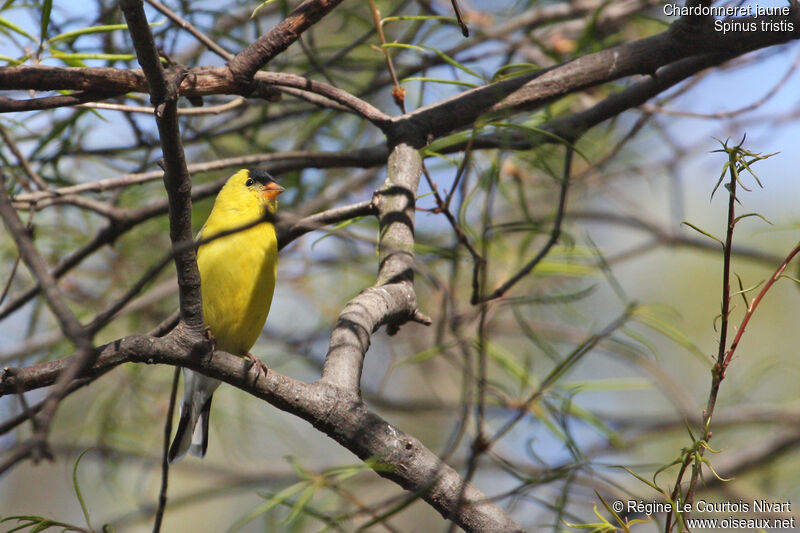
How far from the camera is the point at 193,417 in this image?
308 centimetres

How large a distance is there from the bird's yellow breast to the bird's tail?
0.45 meters

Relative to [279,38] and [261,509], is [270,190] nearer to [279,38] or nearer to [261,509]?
[279,38]

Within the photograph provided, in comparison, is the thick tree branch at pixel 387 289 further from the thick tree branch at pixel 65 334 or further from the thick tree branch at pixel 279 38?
the thick tree branch at pixel 65 334

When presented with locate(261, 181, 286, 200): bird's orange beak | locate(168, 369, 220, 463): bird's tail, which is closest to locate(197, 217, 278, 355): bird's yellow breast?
locate(261, 181, 286, 200): bird's orange beak

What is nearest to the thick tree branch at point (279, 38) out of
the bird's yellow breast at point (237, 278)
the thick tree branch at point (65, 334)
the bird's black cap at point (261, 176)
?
the bird's yellow breast at point (237, 278)

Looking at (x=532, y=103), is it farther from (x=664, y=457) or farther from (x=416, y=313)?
(x=664, y=457)

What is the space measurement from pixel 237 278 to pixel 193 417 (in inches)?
32.8

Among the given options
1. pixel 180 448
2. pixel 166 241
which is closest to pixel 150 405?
pixel 166 241

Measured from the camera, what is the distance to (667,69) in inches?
90.0

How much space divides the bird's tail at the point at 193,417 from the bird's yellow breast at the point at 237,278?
17.6 inches

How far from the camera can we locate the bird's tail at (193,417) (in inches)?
118

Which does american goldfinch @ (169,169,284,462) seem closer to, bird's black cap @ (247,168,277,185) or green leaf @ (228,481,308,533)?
bird's black cap @ (247,168,277,185)

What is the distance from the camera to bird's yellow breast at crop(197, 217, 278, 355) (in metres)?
2.57

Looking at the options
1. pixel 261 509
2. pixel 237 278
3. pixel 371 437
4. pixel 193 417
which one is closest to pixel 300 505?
pixel 261 509
